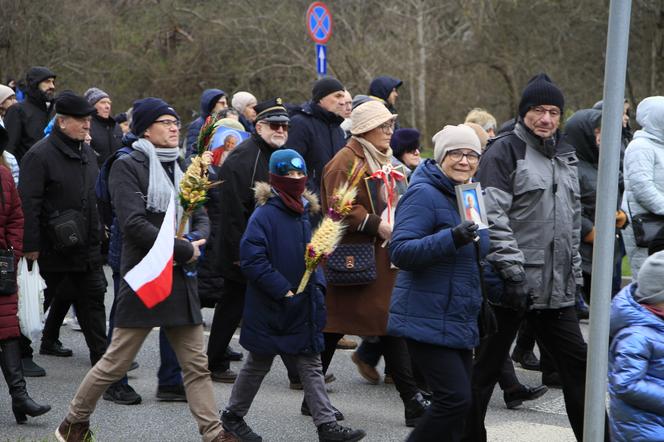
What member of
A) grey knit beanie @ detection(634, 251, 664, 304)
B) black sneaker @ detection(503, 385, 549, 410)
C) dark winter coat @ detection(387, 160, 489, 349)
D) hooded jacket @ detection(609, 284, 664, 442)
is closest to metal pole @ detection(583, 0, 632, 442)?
hooded jacket @ detection(609, 284, 664, 442)

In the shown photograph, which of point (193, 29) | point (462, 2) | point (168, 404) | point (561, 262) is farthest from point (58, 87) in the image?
point (561, 262)

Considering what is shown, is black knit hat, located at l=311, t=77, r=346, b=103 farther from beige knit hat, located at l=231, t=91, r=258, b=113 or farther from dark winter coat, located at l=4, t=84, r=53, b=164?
dark winter coat, located at l=4, t=84, r=53, b=164

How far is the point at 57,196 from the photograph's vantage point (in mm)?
7523

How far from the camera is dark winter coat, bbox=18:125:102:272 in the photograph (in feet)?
24.3

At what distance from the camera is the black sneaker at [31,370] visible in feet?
25.7

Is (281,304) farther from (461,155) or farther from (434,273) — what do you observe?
(461,155)

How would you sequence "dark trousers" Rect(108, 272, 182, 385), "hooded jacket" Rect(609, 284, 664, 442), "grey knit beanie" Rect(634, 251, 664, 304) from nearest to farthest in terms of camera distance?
1. "hooded jacket" Rect(609, 284, 664, 442)
2. "grey knit beanie" Rect(634, 251, 664, 304)
3. "dark trousers" Rect(108, 272, 182, 385)

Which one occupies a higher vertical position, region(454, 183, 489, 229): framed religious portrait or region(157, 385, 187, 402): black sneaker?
region(454, 183, 489, 229): framed religious portrait

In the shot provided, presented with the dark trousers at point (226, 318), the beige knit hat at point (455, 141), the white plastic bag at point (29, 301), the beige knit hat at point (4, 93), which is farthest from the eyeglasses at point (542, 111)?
the beige knit hat at point (4, 93)

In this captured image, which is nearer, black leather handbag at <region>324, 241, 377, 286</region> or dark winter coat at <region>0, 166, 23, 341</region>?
dark winter coat at <region>0, 166, 23, 341</region>

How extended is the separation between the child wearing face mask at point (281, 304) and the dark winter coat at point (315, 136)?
1964 mm

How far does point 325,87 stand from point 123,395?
2.77 metres

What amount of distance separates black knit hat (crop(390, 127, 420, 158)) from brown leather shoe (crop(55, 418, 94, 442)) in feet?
11.0

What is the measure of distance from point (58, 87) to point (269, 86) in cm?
503
